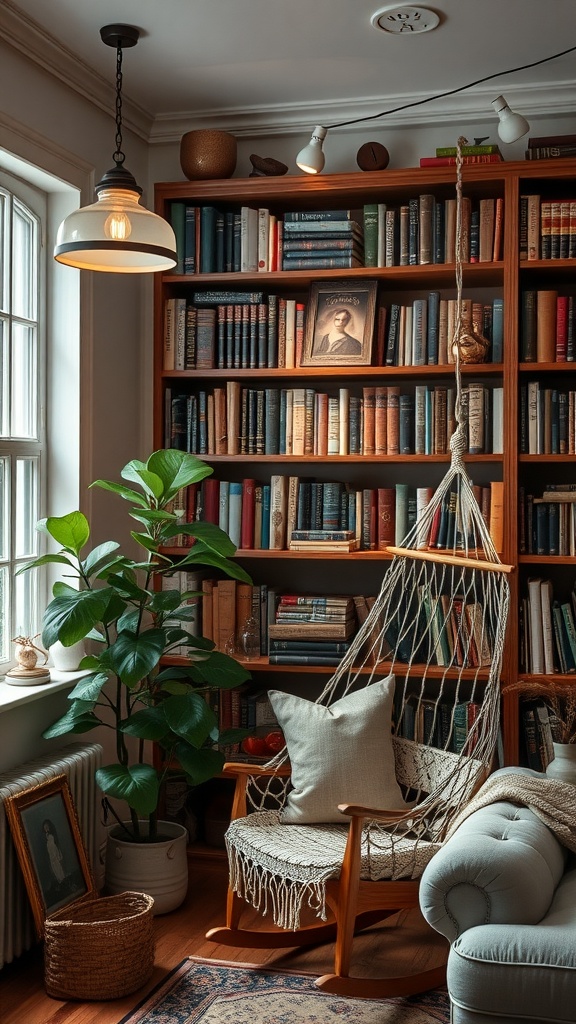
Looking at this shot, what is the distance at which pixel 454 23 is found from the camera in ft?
10.1

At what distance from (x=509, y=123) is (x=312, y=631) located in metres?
1.84

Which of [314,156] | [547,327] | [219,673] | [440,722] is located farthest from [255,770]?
[314,156]

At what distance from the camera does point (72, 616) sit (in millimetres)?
2998

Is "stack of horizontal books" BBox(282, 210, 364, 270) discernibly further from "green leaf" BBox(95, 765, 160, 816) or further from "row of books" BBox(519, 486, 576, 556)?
"green leaf" BBox(95, 765, 160, 816)

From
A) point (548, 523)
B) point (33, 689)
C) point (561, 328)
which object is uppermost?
point (561, 328)

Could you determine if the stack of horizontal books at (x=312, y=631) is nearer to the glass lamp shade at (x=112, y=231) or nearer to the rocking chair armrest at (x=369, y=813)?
the rocking chair armrest at (x=369, y=813)

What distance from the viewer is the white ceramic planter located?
10.9 feet

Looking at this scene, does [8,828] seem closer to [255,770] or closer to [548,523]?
[255,770]

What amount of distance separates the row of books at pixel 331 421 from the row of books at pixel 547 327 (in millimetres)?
186

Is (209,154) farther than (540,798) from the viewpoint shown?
Yes

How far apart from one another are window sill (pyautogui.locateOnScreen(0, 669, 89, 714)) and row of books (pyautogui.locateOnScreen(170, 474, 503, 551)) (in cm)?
72

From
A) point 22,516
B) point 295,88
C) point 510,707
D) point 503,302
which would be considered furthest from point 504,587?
point 295,88

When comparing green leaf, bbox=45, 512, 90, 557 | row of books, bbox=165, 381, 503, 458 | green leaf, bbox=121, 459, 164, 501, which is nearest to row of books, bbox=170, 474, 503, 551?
row of books, bbox=165, 381, 503, 458

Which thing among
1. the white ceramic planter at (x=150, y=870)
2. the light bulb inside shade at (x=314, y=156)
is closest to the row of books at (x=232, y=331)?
the light bulb inside shade at (x=314, y=156)
